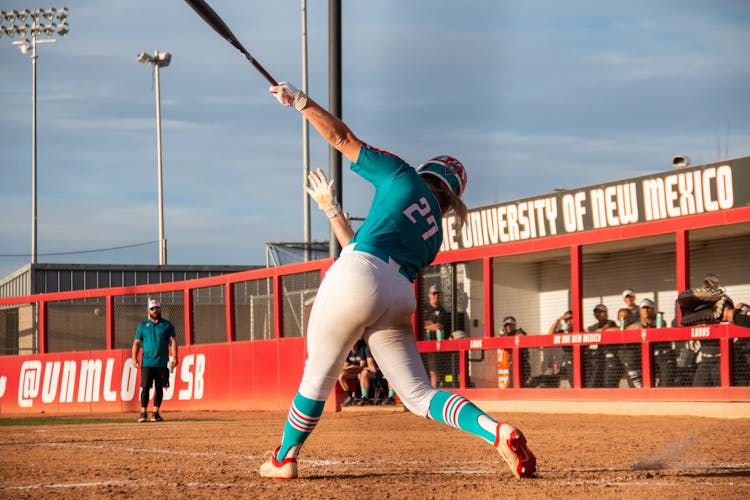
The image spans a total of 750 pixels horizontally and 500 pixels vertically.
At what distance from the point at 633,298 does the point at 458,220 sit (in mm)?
9731

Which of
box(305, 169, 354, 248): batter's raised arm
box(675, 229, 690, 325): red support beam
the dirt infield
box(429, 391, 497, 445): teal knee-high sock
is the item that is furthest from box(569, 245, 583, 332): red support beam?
box(429, 391, 497, 445): teal knee-high sock

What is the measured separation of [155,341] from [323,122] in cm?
1194

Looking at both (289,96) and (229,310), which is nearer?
(289,96)

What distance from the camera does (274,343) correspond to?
61.5 feet

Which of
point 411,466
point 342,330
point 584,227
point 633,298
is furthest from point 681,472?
point 584,227

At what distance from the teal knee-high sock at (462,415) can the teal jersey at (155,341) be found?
38.4 ft

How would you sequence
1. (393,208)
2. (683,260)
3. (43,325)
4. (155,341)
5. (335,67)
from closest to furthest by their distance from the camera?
(393,208) → (683,260) → (335,67) → (155,341) → (43,325)

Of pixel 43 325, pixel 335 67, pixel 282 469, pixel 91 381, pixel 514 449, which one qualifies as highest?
pixel 335 67

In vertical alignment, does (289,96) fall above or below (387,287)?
above

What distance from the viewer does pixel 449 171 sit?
Result: 6.06m

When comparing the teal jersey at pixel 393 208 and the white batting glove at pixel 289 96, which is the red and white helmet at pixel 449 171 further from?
the white batting glove at pixel 289 96

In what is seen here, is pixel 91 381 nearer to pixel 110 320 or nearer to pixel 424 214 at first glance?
pixel 110 320

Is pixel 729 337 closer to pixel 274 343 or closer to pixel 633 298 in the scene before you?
pixel 633 298

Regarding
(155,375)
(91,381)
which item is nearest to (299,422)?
(155,375)
